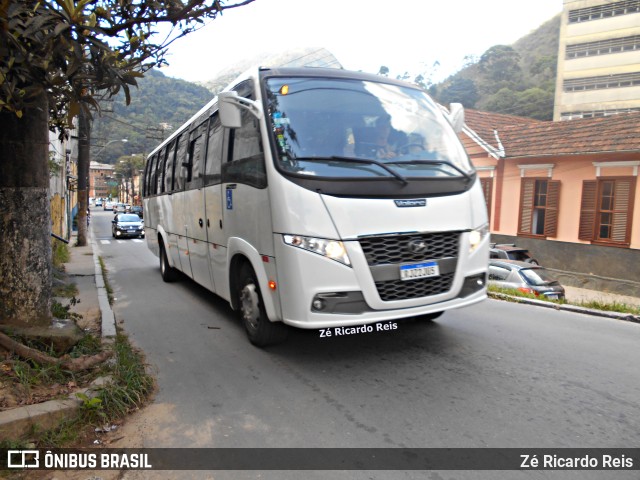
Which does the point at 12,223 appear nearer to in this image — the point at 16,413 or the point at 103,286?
the point at 16,413

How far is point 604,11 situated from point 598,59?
5.58 metres

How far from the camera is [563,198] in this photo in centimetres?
1730

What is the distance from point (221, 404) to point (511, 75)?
315 ft

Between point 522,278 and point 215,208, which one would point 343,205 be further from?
point 522,278

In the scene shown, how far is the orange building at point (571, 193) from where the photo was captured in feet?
50.4

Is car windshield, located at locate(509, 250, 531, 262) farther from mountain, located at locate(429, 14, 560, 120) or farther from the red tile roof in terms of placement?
mountain, located at locate(429, 14, 560, 120)

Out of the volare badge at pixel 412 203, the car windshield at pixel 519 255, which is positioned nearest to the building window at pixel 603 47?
the car windshield at pixel 519 255

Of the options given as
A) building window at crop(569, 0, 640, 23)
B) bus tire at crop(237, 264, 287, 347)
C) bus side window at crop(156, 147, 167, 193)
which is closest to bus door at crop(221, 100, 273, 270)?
bus tire at crop(237, 264, 287, 347)

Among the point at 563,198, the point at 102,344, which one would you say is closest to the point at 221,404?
the point at 102,344

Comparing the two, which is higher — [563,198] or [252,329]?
[563,198]

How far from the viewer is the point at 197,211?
6.97 metres

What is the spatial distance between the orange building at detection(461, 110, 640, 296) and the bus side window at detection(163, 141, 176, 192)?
44.5 feet

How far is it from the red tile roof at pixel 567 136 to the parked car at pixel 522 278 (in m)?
6.46

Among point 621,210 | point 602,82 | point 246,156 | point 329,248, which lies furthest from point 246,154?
point 602,82
